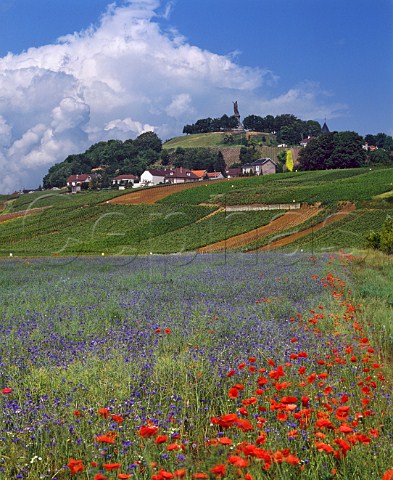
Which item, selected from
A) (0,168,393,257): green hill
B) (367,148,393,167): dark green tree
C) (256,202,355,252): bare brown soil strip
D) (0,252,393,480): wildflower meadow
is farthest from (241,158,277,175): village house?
(0,252,393,480): wildflower meadow

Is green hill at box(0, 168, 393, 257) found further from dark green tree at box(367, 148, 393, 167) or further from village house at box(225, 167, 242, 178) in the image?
village house at box(225, 167, 242, 178)

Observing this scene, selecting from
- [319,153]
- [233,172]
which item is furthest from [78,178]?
[319,153]

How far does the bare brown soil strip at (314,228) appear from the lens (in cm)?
4620

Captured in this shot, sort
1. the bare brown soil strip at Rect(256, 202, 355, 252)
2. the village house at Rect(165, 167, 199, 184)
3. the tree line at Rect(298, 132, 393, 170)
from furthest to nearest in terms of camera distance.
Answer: the village house at Rect(165, 167, 199, 184), the tree line at Rect(298, 132, 393, 170), the bare brown soil strip at Rect(256, 202, 355, 252)

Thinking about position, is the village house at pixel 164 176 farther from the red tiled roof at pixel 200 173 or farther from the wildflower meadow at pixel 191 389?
the wildflower meadow at pixel 191 389

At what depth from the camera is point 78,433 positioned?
4.89 metres

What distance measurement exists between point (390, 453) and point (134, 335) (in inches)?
184

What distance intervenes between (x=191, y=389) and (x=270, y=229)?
48.0 metres

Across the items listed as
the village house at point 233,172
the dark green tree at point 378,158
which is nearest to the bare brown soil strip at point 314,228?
the dark green tree at point 378,158

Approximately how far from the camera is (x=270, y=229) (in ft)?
176

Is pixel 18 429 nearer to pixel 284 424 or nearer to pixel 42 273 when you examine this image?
pixel 284 424

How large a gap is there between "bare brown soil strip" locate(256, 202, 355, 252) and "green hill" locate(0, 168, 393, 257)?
72 centimetres

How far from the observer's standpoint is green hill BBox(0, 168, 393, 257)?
49.6m

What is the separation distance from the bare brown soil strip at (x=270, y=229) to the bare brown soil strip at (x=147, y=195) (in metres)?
23.5
